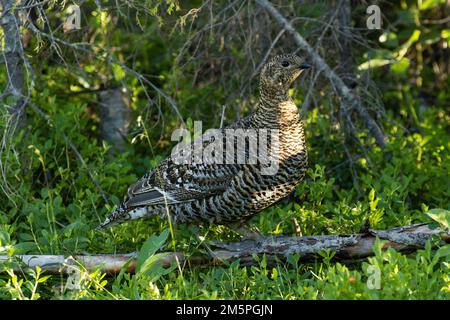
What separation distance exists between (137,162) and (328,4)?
239cm

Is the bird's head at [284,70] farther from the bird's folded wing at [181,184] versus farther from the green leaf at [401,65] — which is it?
the green leaf at [401,65]

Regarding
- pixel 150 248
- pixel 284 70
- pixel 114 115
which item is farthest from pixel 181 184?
pixel 114 115

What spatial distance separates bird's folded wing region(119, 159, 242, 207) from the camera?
553 cm

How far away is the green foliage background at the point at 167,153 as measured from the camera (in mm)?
4438

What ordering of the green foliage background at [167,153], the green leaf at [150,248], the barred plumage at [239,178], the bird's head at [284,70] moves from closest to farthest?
the green foliage background at [167,153] → the green leaf at [150,248] → the barred plumage at [239,178] → the bird's head at [284,70]

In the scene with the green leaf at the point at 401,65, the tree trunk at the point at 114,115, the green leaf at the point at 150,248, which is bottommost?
the green leaf at the point at 150,248

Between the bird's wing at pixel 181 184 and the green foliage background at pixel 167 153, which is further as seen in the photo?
the bird's wing at pixel 181 184

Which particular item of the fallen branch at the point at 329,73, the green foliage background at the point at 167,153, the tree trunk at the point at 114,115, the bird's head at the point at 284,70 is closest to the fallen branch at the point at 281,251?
the green foliage background at the point at 167,153

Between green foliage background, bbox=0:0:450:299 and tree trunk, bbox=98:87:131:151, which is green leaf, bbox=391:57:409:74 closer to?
green foliage background, bbox=0:0:450:299

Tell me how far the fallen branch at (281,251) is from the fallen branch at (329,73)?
190cm

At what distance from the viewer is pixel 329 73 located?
662 centimetres

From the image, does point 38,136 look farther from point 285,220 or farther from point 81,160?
point 285,220

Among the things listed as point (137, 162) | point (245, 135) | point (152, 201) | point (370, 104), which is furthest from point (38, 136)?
point (370, 104)

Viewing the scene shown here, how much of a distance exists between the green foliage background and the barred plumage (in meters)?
0.20
